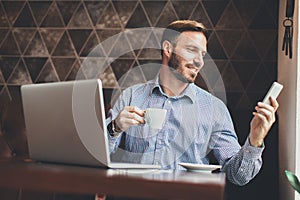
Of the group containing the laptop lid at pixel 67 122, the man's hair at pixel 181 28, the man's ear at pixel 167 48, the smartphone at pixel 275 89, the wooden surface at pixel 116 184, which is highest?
the man's hair at pixel 181 28

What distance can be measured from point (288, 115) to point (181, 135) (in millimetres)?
516

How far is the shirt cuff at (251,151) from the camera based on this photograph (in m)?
2.10

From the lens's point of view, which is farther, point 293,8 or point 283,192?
point 283,192

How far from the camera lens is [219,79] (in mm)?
3070

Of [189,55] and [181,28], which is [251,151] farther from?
[181,28]

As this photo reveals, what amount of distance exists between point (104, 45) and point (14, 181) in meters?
1.83

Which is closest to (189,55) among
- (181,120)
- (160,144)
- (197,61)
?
(197,61)

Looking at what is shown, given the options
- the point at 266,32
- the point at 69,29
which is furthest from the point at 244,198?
the point at 69,29

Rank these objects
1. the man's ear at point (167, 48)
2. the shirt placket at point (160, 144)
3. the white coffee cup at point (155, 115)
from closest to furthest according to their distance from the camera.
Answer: the white coffee cup at point (155, 115) → the shirt placket at point (160, 144) → the man's ear at point (167, 48)

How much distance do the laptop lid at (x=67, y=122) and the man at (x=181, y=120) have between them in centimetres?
42

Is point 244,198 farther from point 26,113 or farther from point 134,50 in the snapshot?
point 26,113

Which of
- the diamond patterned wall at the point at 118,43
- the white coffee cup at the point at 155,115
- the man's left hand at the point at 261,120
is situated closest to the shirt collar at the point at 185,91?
the diamond patterned wall at the point at 118,43

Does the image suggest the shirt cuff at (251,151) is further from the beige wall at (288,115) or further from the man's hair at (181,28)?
the man's hair at (181,28)

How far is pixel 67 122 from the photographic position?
1.78 meters
